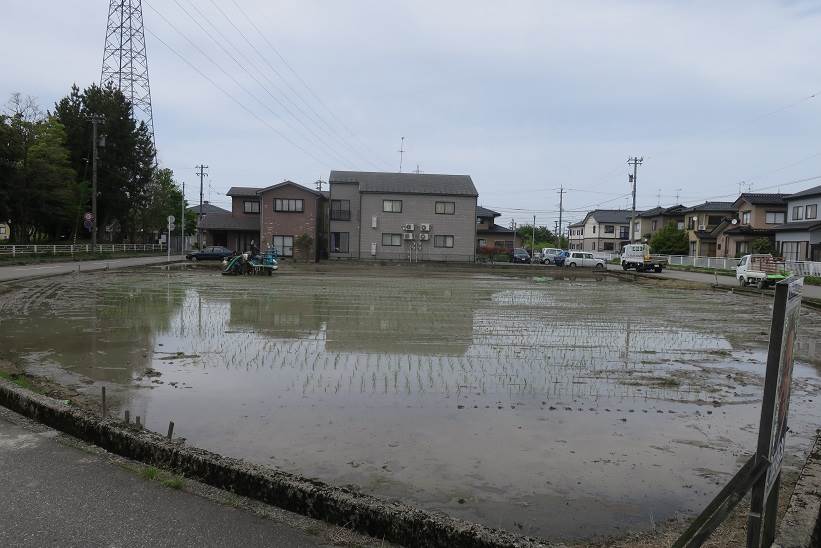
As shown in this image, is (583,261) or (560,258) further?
(560,258)

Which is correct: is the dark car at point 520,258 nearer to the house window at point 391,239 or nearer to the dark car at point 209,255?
the house window at point 391,239

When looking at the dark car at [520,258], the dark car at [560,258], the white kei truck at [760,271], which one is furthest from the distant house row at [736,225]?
the white kei truck at [760,271]

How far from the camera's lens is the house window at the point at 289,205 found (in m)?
44.4

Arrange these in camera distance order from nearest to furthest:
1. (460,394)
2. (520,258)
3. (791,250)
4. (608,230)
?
(460,394) → (791,250) → (520,258) → (608,230)

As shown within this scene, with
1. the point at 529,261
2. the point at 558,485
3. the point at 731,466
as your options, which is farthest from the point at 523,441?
the point at 529,261

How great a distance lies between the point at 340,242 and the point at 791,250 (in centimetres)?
3122

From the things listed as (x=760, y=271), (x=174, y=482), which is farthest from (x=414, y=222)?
(x=174, y=482)

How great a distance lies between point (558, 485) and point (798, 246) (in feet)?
141

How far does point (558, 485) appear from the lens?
4.33 metres

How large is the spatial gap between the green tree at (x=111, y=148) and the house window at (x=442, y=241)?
25.9m

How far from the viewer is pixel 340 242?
45625 millimetres

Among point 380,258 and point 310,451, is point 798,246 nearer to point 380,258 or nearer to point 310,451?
point 380,258

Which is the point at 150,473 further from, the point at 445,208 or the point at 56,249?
the point at 445,208

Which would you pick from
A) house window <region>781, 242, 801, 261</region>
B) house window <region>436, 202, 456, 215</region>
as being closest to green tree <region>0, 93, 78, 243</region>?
house window <region>436, 202, 456, 215</region>
